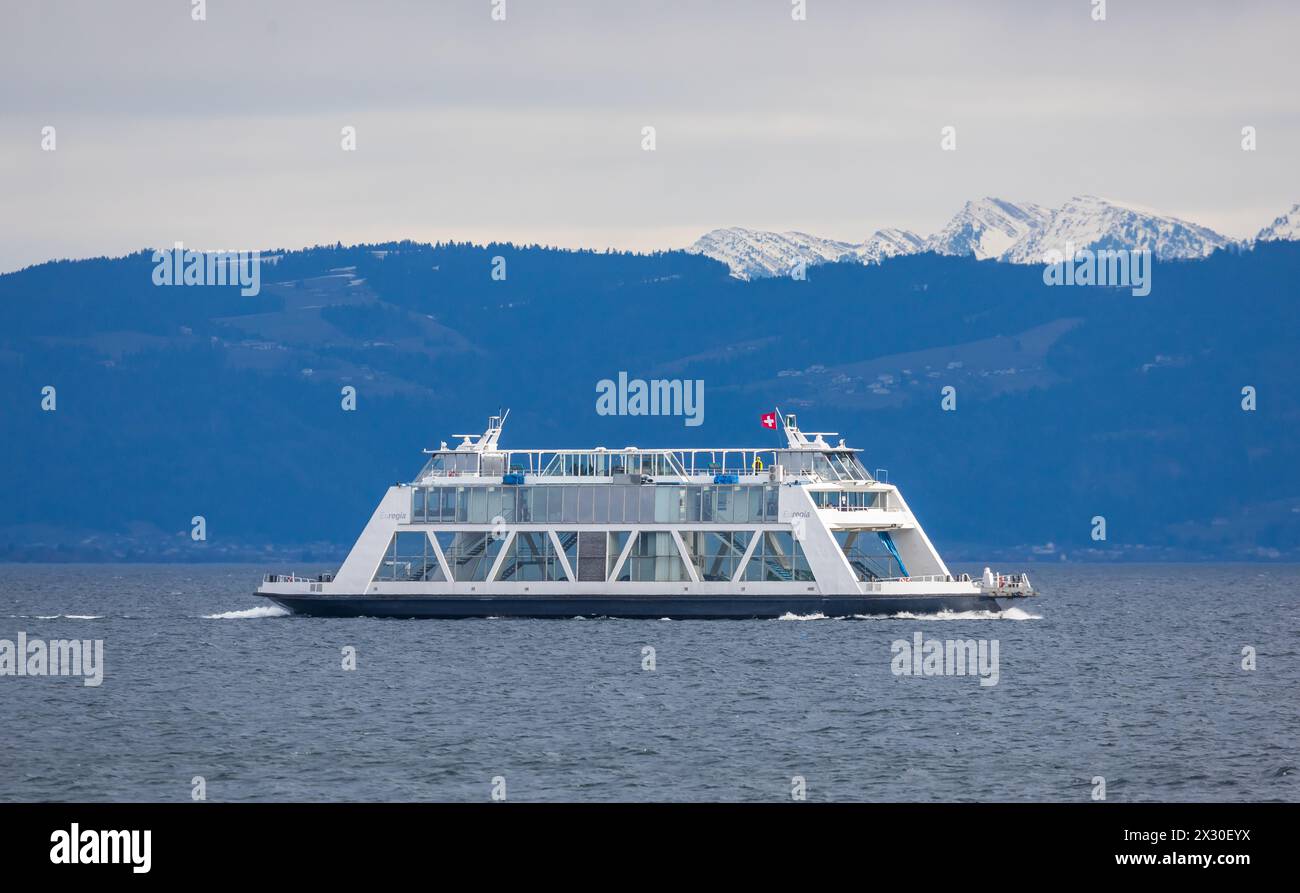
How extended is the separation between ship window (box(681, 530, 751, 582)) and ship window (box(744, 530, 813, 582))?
48 centimetres

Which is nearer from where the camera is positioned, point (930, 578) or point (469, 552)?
point (930, 578)

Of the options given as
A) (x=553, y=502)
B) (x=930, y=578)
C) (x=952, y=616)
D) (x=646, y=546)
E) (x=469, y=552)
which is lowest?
(x=952, y=616)

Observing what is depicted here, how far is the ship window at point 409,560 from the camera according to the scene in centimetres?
6688

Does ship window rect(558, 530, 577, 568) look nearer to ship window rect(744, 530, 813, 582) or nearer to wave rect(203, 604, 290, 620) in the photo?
ship window rect(744, 530, 813, 582)

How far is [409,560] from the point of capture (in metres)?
67.2

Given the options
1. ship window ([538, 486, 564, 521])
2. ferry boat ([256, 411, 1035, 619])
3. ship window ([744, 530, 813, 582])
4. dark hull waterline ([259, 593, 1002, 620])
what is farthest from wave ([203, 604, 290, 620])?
ship window ([744, 530, 813, 582])

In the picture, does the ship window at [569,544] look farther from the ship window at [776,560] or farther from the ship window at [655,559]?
the ship window at [776,560]

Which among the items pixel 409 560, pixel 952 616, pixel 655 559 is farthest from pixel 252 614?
pixel 952 616

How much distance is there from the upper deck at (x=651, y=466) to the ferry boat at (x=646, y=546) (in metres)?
0.07

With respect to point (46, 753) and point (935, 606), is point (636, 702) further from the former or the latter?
point (935, 606)

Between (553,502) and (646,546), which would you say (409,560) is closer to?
(553,502)
